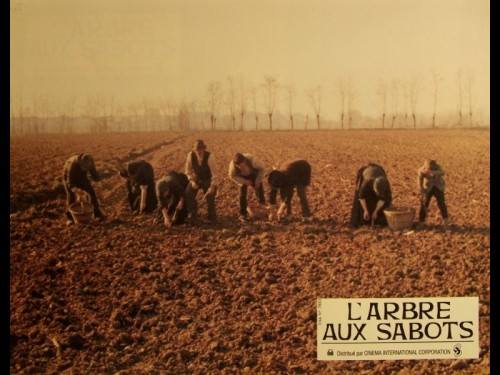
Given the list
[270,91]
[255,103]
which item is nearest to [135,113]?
[255,103]

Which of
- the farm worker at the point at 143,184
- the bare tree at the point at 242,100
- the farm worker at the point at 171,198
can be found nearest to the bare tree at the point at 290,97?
the bare tree at the point at 242,100

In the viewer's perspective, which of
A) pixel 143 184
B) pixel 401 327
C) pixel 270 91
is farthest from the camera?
pixel 143 184

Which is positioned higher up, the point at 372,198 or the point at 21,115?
the point at 21,115

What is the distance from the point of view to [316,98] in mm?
5102

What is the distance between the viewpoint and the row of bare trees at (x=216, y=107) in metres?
4.85

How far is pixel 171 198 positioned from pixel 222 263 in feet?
2.78

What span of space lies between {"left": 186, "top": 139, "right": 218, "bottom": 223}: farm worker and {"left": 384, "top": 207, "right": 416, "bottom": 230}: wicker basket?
5.70 feet

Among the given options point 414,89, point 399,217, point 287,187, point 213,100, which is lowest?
point 399,217

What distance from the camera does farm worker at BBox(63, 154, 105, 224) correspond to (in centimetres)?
493

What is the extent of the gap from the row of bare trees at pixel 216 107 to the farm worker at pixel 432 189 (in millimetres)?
522

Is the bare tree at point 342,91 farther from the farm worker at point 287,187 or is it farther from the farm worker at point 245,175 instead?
the farm worker at point 245,175

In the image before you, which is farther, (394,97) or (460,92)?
(394,97)

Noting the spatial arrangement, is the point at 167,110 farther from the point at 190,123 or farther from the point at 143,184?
the point at 143,184

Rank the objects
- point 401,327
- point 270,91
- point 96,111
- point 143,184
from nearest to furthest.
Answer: point 401,327
point 96,111
point 270,91
point 143,184
